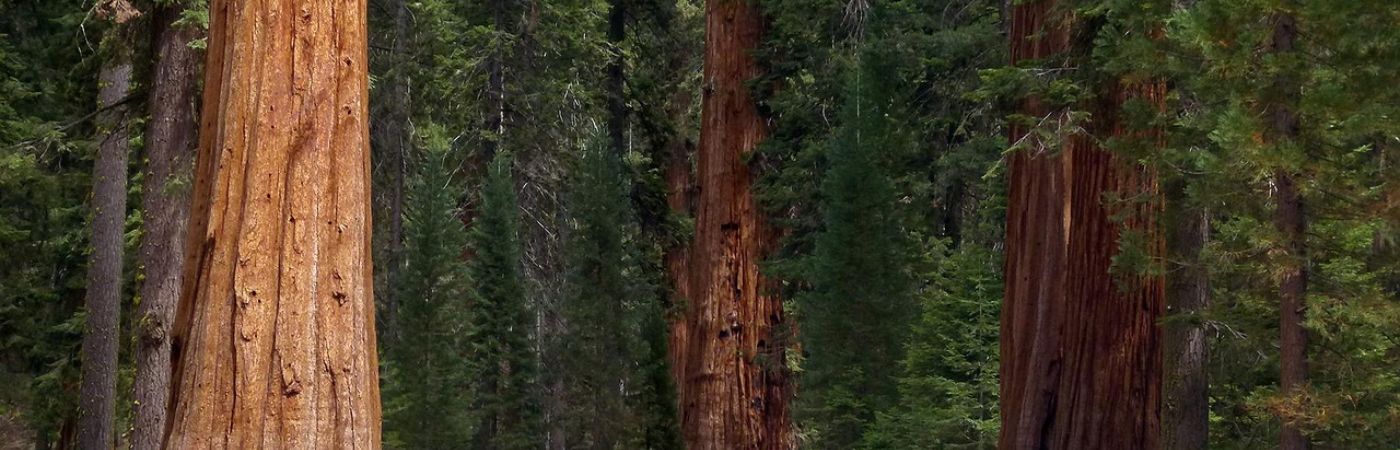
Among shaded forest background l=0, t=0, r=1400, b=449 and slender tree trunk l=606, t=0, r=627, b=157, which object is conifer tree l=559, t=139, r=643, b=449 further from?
slender tree trunk l=606, t=0, r=627, b=157

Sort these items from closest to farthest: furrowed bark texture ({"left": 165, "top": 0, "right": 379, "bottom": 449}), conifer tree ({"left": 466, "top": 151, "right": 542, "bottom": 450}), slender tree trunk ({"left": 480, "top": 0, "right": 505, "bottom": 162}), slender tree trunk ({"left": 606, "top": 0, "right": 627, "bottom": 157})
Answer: furrowed bark texture ({"left": 165, "top": 0, "right": 379, "bottom": 449})
conifer tree ({"left": 466, "top": 151, "right": 542, "bottom": 450})
slender tree trunk ({"left": 480, "top": 0, "right": 505, "bottom": 162})
slender tree trunk ({"left": 606, "top": 0, "right": 627, "bottom": 157})

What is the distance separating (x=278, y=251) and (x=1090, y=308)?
6508 millimetres

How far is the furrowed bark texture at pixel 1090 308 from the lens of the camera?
421 inches

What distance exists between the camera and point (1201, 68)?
8.85 meters

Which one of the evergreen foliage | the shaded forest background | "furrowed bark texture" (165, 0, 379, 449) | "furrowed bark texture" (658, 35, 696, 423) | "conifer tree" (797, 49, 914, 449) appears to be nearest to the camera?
"furrowed bark texture" (165, 0, 379, 449)

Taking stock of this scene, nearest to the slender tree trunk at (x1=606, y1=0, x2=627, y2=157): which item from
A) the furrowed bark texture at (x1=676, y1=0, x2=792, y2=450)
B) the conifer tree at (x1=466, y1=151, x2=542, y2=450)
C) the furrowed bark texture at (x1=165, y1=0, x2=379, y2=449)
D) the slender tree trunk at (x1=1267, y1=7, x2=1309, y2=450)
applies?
the conifer tree at (x1=466, y1=151, x2=542, y2=450)

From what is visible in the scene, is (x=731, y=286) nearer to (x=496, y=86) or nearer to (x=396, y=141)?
(x=496, y=86)

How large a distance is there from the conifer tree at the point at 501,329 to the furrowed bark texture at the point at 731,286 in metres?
5.70

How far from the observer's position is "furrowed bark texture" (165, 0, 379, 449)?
6102mm

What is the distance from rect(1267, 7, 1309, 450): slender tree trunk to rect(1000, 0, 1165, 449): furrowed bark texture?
2.21m

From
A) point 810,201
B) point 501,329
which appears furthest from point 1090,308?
point 501,329

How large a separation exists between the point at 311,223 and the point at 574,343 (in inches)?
596

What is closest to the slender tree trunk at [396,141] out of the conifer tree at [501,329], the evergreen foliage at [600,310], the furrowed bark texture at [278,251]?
the conifer tree at [501,329]

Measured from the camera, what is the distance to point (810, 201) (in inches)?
805
